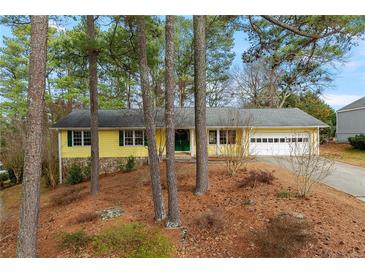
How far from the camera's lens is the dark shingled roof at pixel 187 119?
13594 mm

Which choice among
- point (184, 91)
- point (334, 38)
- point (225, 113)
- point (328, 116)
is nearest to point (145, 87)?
point (334, 38)

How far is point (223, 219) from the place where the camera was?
16.6ft

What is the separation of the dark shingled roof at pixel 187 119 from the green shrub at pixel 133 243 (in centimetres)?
842

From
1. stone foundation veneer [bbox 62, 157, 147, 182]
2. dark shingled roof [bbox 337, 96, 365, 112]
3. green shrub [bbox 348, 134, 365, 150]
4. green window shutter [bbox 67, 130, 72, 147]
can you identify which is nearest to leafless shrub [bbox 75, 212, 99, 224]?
stone foundation veneer [bbox 62, 157, 147, 182]

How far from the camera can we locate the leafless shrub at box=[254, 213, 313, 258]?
3.64m

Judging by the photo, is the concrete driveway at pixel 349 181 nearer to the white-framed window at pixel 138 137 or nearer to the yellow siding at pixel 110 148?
the yellow siding at pixel 110 148

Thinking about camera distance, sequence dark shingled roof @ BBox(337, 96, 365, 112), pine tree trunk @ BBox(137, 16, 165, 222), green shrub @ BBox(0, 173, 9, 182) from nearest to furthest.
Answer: pine tree trunk @ BBox(137, 16, 165, 222) → green shrub @ BBox(0, 173, 9, 182) → dark shingled roof @ BBox(337, 96, 365, 112)

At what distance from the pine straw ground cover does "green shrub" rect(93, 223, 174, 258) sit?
178 mm

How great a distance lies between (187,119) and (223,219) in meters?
10.0

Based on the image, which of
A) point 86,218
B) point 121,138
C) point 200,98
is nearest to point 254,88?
point 121,138

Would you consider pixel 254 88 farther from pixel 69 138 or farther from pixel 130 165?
pixel 69 138

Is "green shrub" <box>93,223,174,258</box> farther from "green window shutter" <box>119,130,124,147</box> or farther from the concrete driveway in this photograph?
"green window shutter" <box>119,130,124,147</box>
